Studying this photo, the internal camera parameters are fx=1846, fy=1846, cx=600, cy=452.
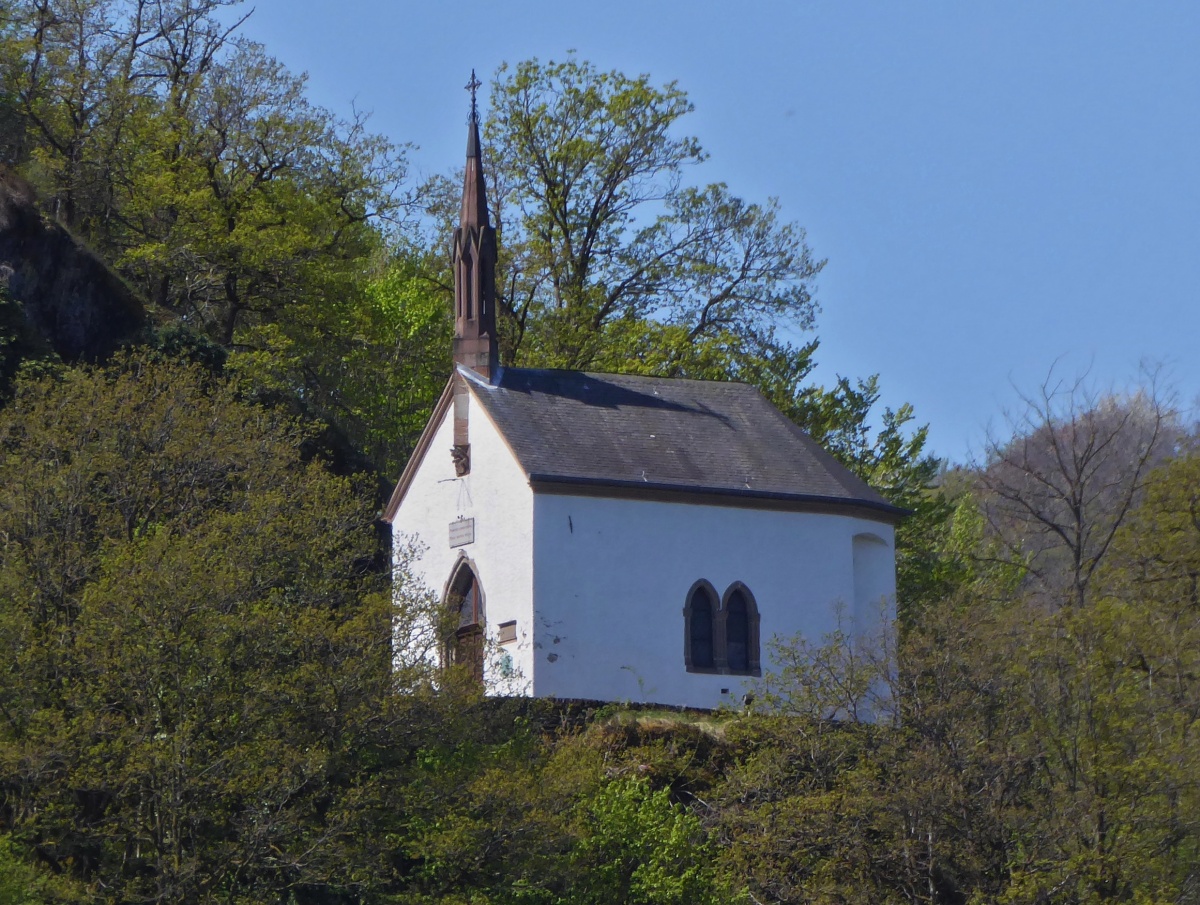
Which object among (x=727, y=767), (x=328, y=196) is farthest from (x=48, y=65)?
(x=727, y=767)

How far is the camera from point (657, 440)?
118ft

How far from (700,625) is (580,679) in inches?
110

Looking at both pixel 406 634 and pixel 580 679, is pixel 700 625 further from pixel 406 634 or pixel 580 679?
pixel 406 634

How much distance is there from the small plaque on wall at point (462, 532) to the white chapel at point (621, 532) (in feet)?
0.13

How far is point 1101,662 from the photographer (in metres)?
28.7

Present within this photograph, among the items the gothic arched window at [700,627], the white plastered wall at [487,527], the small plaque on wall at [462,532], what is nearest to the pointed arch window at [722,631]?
the gothic arched window at [700,627]

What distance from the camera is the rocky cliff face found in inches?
1592

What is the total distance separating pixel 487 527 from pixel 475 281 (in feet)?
A: 18.8

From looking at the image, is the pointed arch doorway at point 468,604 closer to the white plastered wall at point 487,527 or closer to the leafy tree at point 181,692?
the white plastered wall at point 487,527

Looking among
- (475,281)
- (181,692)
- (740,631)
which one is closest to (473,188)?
(475,281)

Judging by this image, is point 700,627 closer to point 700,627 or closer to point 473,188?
point 700,627

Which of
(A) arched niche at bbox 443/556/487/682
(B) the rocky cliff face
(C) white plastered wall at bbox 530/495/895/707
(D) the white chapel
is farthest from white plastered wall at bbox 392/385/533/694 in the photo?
(B) the rocky cliff face

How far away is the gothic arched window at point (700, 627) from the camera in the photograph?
34.2 m

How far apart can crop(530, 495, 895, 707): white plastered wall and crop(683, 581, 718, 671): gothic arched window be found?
5.8 inches
